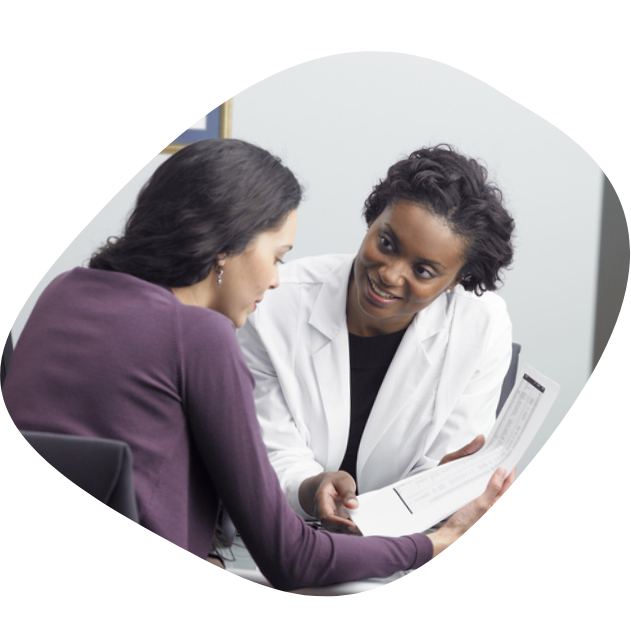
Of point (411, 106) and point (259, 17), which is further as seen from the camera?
point (259, 17)

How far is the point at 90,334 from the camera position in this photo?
4.92 feet

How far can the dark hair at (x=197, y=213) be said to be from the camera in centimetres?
153

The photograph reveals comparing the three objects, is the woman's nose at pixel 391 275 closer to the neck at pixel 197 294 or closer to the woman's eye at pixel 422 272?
the woman's eye at pixel 422 272

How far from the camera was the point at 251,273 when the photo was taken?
5.18ft

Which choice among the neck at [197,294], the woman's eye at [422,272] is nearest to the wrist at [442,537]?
the woman's eye at [422,272]

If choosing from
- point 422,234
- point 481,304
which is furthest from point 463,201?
point 481,304

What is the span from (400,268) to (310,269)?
182mm

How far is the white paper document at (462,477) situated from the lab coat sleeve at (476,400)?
33 mm

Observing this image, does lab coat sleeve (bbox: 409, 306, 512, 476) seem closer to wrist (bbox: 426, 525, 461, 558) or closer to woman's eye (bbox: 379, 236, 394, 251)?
wrist (bbox: 426, 525, 461, 558)

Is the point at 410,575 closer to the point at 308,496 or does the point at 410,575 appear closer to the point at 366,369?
the point at 308,496

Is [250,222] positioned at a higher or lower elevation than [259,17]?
lower

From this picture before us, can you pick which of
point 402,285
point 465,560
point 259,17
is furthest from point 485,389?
point 259,17

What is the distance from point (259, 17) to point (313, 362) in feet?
2.85

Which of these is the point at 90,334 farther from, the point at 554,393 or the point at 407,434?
the point at 554,393
